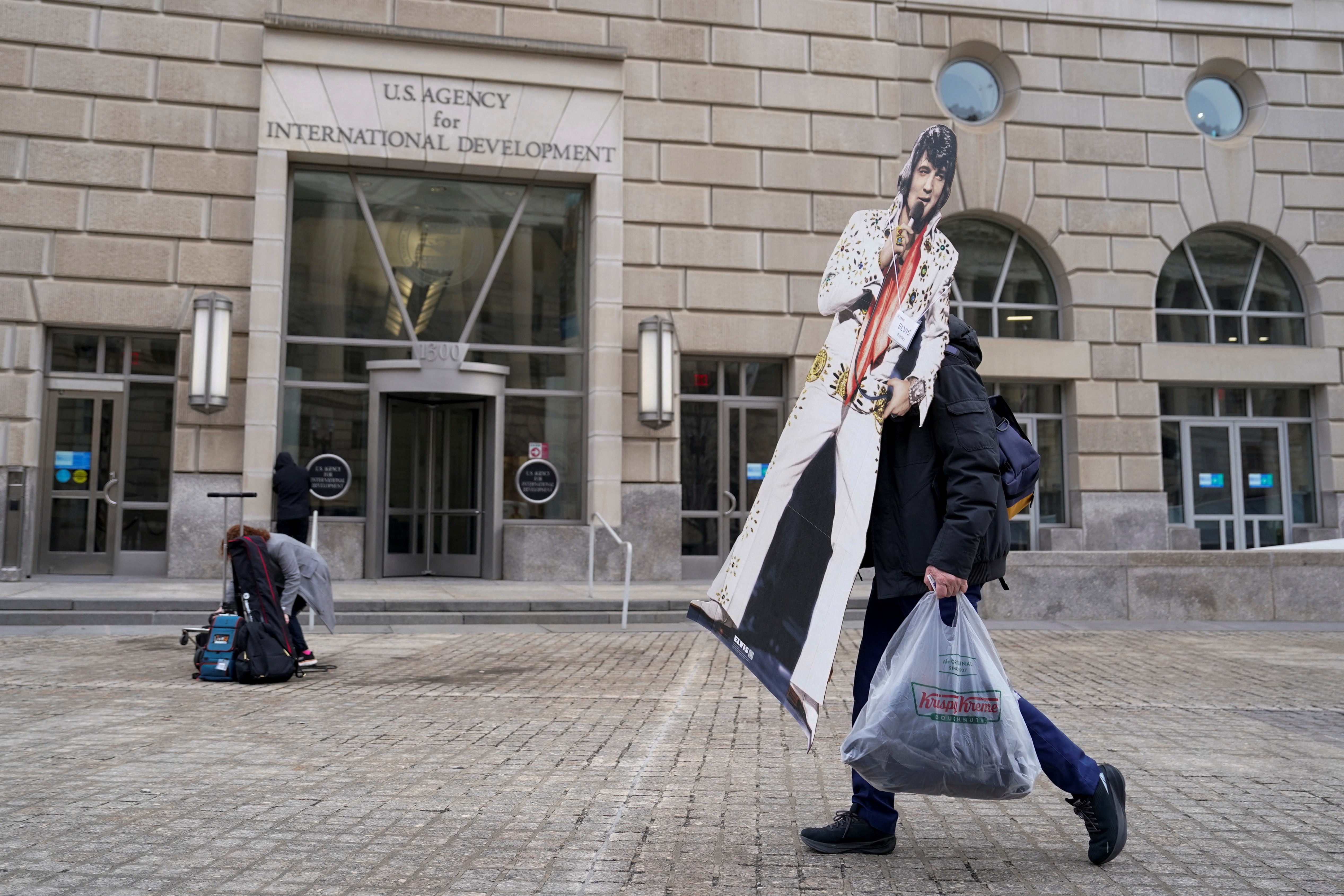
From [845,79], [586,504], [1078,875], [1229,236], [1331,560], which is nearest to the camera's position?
[1078,875]

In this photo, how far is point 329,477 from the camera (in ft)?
52.2

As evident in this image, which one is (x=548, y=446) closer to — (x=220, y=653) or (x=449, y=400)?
(x=449, y=400)

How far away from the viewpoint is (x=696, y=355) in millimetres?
17375

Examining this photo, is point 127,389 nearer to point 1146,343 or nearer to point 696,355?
point 696,355

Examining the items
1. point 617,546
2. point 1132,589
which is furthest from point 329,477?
point 1132,589

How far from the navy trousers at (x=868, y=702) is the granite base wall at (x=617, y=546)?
40.1ft

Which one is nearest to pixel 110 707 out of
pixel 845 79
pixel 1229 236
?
pixel 845 79

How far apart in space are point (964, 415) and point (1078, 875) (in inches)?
61.5

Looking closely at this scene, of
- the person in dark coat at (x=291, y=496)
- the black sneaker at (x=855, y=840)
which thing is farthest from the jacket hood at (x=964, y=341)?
the person in dark coat at (x=291, y=496)

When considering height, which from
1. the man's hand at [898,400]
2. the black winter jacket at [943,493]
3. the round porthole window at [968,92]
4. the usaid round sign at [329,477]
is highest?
the round porthole window at [968,92]

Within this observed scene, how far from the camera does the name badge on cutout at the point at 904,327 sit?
372 cm

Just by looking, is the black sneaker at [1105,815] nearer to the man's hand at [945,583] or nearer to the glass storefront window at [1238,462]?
the man's hand at [945,583]

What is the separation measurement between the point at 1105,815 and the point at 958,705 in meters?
0.75

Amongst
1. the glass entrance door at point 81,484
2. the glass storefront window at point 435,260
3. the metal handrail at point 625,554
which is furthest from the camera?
the glass storefront window at point 435,260
